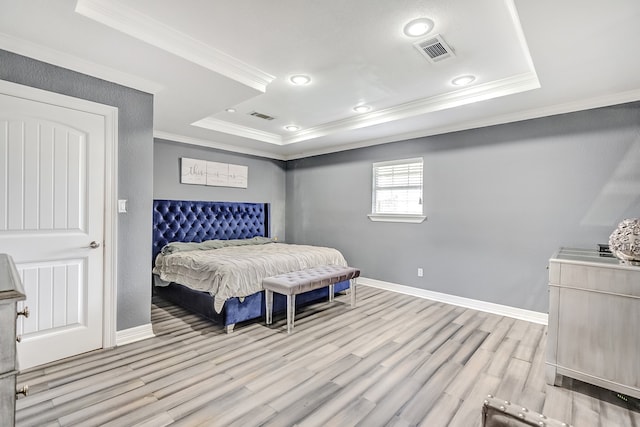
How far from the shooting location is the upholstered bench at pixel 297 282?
3.19m

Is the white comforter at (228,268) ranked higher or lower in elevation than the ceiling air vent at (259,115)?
lower

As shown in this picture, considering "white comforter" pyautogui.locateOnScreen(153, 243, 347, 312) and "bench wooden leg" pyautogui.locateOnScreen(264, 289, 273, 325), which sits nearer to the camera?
"white comforter" pyautogui.locateOnScreen(153, 243, 347, 312)

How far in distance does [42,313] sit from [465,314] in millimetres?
4233

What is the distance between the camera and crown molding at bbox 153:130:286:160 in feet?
15.4

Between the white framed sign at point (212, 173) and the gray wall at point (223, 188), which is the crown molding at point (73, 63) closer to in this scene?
the gray wall at point (223, 188)

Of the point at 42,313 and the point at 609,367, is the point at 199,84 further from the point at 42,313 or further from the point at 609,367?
the point at 609,367

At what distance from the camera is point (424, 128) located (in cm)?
436

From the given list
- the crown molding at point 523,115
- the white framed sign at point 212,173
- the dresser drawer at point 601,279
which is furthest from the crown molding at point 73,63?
the dresser drawer at point 601,279

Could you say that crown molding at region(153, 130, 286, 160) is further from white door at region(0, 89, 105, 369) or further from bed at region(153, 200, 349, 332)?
white door at region(0, 89, 105, 369)

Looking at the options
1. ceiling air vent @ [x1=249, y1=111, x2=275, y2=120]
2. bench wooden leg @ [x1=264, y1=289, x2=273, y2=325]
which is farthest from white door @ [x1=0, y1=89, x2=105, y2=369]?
ceiling air vent @ [x1=249, y1=111, x2=275, y2=120]

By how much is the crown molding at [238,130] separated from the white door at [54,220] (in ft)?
5.97

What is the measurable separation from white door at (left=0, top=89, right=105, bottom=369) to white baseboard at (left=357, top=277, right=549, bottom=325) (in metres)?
3.73

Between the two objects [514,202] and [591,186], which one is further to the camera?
→ [514,202]

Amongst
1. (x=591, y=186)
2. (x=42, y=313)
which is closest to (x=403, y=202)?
(x=591, y=186)
